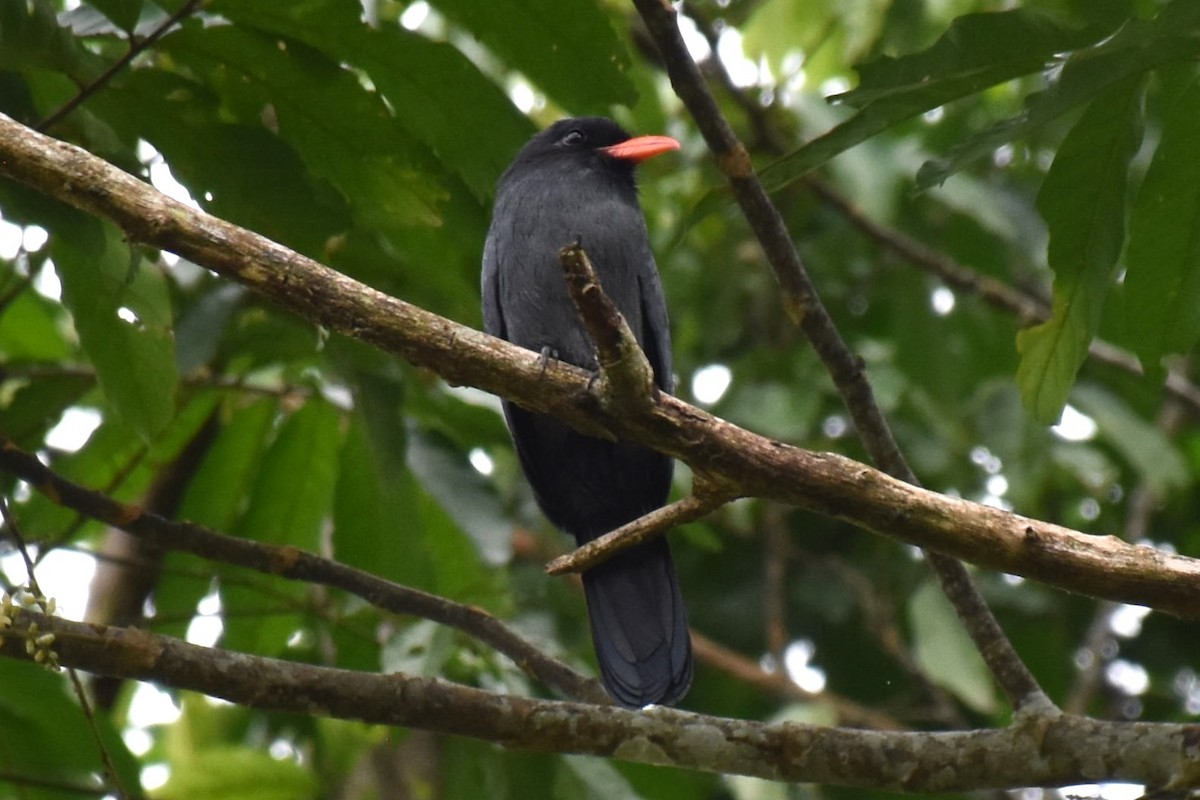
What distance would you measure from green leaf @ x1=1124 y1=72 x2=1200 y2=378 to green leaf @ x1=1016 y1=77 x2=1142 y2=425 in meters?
0.11

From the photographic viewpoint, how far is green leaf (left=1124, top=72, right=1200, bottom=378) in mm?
2609

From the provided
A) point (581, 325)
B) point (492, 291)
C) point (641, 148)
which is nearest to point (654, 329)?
point (581, 325)

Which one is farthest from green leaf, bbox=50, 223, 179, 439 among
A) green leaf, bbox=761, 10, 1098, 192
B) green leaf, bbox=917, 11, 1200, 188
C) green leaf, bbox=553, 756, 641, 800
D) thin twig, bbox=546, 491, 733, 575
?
green leaf, bbox=917, 11, 1200, 188

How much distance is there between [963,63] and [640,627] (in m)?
1.58

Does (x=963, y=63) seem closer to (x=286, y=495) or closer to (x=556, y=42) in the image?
(x=556, y=42)

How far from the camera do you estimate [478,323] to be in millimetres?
3506

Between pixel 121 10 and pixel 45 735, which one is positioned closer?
pixel 121 10

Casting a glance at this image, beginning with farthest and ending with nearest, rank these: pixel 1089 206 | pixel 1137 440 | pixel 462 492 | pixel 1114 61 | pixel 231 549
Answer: pixel 1137 440 → pixel 462 492 → pixel 231 549 → pixel 1089 206 → pixel 1114 61

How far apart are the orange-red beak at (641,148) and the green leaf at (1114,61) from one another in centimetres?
180

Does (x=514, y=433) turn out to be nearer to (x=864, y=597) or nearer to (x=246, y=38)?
(x=246, y=38)

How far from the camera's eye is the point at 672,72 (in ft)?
9.55

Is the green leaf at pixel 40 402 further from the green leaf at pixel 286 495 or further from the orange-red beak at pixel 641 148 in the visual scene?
the orange-red beak at pixel 641 148

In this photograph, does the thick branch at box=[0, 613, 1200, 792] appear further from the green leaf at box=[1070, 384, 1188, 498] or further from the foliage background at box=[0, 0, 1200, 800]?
the green leaf at box=[1070, 384, 1188, 498]

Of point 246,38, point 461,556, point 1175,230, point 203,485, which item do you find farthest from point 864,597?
point 246,38
